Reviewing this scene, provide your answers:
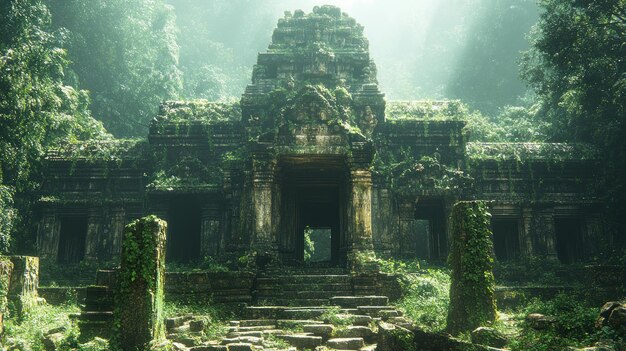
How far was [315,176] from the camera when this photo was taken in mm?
14258

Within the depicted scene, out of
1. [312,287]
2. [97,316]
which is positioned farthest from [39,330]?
[312,287]

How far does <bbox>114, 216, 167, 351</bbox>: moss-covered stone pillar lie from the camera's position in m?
6.93

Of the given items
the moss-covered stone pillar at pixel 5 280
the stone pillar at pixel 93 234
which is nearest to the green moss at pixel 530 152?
the stone pillar at pixel 93 234

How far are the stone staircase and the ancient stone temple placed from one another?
255 cm

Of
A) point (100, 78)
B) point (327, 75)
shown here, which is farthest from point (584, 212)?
point (100, 78)

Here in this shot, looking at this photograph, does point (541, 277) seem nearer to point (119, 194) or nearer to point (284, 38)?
point (284, 38)

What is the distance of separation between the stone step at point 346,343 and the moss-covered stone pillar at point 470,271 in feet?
4.75

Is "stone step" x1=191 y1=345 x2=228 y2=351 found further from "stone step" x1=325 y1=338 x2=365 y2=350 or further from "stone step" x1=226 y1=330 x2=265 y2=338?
"stone step" x1=325 y1=338 x2=365 y2=350

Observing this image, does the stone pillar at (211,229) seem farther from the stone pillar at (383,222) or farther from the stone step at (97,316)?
the stone step at (97,316)

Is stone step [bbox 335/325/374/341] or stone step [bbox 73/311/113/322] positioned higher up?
stone step [bbox 73/311/113/322]

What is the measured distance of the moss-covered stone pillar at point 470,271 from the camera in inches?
302

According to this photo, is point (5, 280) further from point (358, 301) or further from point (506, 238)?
point (506, 238)

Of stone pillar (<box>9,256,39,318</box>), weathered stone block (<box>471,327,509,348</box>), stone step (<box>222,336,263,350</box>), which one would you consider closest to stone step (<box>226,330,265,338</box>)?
stone step (<box>222,336,263,350</box>)

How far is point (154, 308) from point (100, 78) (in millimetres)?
24636
